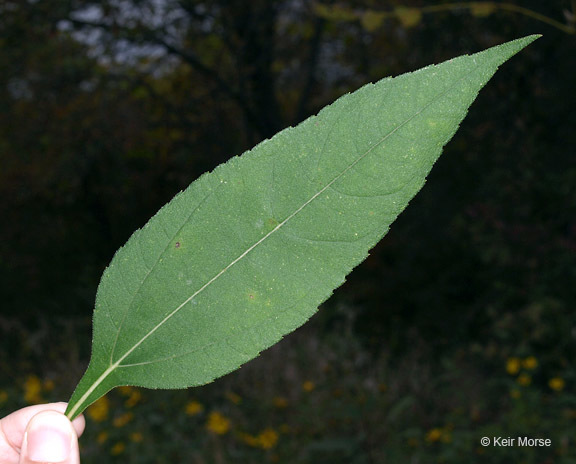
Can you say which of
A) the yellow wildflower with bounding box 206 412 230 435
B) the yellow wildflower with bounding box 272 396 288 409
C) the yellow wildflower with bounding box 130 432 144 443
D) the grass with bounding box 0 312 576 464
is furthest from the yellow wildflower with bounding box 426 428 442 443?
the yellow wildflower with bounding box 130 432 144 443

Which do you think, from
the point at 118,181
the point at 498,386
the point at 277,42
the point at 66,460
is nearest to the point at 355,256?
the point at 66,460

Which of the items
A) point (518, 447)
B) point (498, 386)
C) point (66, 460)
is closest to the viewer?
point (66, 460)

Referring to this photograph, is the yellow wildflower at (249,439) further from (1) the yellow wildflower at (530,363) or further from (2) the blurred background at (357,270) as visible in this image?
(1) the yellow wildflower at (530,363)

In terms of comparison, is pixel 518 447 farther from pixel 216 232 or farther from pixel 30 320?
pixel 30 320

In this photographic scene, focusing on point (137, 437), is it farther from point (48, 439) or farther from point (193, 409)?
point (48, 439)

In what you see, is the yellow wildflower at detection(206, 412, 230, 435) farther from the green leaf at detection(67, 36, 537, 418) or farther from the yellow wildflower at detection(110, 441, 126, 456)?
the green leaf at detection(67, 36, 537, 418)

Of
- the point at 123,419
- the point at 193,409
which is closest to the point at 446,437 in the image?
the point at 193,409
